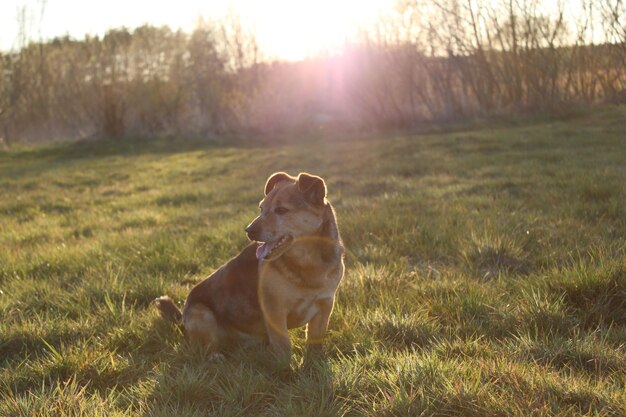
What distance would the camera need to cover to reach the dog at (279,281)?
142 inches

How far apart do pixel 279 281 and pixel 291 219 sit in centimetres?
48

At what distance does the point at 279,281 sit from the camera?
3621mm

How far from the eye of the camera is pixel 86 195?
1263 cm

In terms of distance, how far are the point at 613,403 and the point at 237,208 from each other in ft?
24.7

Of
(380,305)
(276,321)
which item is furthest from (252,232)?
(380,305)

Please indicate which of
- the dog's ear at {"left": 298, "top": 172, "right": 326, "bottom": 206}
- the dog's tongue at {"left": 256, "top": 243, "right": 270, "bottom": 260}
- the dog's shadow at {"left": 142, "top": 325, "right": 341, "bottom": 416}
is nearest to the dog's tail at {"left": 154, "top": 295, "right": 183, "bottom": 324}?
the dog's shadow at {"left": 142, "top": 325, "right": 341, "bottom": 416}

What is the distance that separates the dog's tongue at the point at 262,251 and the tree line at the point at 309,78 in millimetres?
17175

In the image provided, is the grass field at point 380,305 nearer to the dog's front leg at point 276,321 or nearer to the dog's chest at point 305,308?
the dog's front leg at point 276,321

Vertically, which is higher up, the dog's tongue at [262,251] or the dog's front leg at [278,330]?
the dog's tongue at [262,251]

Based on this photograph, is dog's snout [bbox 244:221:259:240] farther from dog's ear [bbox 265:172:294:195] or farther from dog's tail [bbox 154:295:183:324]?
dog's tail [bbox 154:295:183:324]

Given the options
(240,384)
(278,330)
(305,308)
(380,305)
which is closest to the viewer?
(240,384)

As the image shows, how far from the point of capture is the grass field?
2.89 m

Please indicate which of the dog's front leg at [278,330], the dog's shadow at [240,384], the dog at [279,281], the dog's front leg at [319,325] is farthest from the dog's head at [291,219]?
the dog's shadow at [240,384]

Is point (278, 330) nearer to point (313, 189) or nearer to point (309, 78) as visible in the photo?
point (313, 189)
